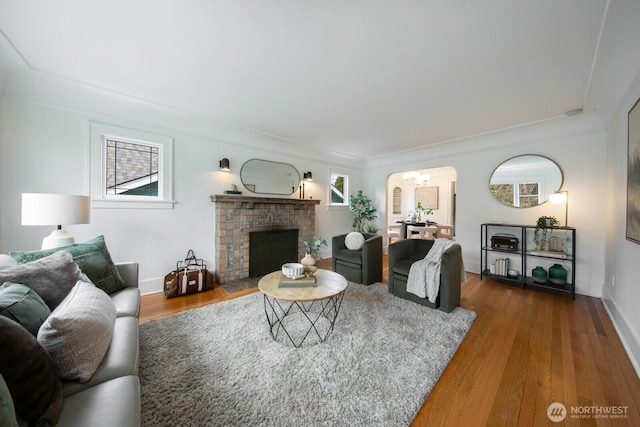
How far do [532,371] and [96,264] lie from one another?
344 centimetres

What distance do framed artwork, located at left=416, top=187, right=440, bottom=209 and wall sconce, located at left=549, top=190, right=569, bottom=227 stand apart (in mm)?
4371

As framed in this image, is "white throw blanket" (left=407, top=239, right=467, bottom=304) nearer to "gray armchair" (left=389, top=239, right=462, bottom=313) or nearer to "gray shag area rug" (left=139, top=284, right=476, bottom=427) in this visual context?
"gray armchair" (left=389, top=239, right=462, bottom=313)

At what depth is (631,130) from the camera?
205 cm

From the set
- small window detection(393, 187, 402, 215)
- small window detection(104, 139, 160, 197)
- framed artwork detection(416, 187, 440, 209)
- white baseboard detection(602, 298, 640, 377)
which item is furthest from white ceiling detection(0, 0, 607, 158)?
small window detection(393, 187, 402, 215)

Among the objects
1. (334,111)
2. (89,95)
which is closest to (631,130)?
(334,111)

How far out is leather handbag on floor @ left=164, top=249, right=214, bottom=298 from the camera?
2967 millimetres

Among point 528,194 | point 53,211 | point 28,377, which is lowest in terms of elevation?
point 28,377

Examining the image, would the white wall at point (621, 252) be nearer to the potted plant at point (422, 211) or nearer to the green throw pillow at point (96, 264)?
the green throw pillow at point (96, 264)

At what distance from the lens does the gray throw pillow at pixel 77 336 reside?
0.94 meters

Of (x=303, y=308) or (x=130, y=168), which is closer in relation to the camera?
(x=303, y=308)

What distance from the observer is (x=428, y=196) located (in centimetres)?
785

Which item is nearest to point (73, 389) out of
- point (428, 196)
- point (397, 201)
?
point (397, 201)

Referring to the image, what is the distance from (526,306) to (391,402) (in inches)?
98.3

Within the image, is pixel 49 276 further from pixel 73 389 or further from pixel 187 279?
pixel 187 279
